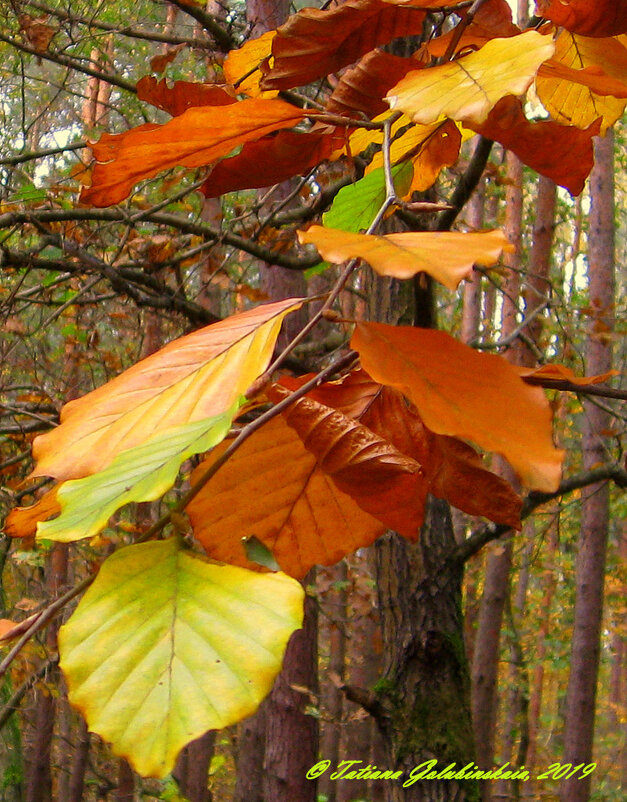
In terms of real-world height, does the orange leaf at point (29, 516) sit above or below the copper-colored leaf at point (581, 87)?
A: below

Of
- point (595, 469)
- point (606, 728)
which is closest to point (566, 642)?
point (595, 469)

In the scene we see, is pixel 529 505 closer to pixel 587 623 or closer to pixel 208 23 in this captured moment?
pixel 208 23

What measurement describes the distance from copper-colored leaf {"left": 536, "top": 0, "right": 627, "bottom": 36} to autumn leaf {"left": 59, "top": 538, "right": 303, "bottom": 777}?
294 millimetres

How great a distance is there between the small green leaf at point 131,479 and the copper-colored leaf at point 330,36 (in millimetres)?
219

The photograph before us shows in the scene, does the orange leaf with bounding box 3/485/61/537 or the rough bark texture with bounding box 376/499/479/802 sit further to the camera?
the rough bark texture with bounding box 376/499/479/802

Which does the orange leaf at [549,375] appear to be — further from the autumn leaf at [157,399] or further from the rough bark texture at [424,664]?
the rough bark texture at [424,664]

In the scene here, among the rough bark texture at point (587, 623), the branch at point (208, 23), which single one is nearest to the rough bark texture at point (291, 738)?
the rough bark texture at point (587, 623)

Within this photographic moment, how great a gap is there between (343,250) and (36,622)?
0.17 metres

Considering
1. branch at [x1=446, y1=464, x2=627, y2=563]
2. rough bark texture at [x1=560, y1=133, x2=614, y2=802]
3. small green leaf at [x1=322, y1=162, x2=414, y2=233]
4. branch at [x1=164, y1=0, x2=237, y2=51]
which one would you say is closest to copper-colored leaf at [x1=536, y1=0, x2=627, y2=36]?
small green leaf at [x1=322, y1=162, x2=414, y2=233]

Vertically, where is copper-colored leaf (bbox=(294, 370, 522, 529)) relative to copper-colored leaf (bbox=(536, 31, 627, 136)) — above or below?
below

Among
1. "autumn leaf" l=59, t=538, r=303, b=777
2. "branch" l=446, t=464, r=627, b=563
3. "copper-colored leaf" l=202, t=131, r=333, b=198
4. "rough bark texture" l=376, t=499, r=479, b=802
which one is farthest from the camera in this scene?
"branch" l=446, t=464, r=627, b=563

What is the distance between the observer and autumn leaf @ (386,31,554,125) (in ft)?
0.97

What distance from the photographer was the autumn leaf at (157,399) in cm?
25

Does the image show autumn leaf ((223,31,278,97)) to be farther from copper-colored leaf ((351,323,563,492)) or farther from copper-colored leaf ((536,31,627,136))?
copper-colored leaf ((351,323,563,492))
